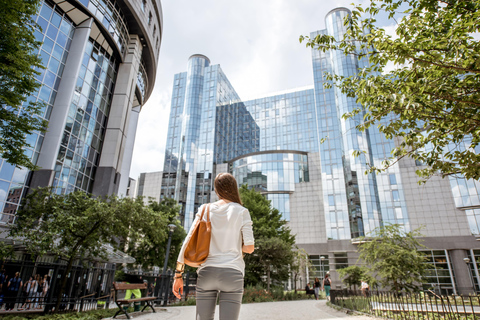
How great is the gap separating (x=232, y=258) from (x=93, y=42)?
109 ft

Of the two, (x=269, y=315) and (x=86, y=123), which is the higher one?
(x=86, y=123)

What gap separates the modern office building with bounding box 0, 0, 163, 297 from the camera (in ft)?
71.9

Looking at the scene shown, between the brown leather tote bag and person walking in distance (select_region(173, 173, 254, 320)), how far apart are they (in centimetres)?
4

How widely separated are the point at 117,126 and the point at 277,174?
3853cm

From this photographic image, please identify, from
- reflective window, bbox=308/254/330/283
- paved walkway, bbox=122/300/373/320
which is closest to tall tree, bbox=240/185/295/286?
paved walkway, bbox=122/300/373/320

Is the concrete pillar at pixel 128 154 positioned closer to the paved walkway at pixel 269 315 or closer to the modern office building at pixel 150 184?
the paved walkway at pixel 269 315

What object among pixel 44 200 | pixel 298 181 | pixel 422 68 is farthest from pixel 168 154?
pixel 422 68

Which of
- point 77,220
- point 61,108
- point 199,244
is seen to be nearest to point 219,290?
point 199,244

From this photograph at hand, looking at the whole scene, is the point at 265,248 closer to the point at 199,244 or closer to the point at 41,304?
the point at 41,304

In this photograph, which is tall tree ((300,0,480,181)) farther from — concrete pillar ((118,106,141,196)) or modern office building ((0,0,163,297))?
concrete pillar ((118,106,141,196))

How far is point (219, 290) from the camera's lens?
245 centimetres

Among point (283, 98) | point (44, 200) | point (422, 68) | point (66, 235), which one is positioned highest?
point (283, 98)

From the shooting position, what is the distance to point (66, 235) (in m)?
11.3

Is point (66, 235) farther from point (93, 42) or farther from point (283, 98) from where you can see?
point (283, 98)
